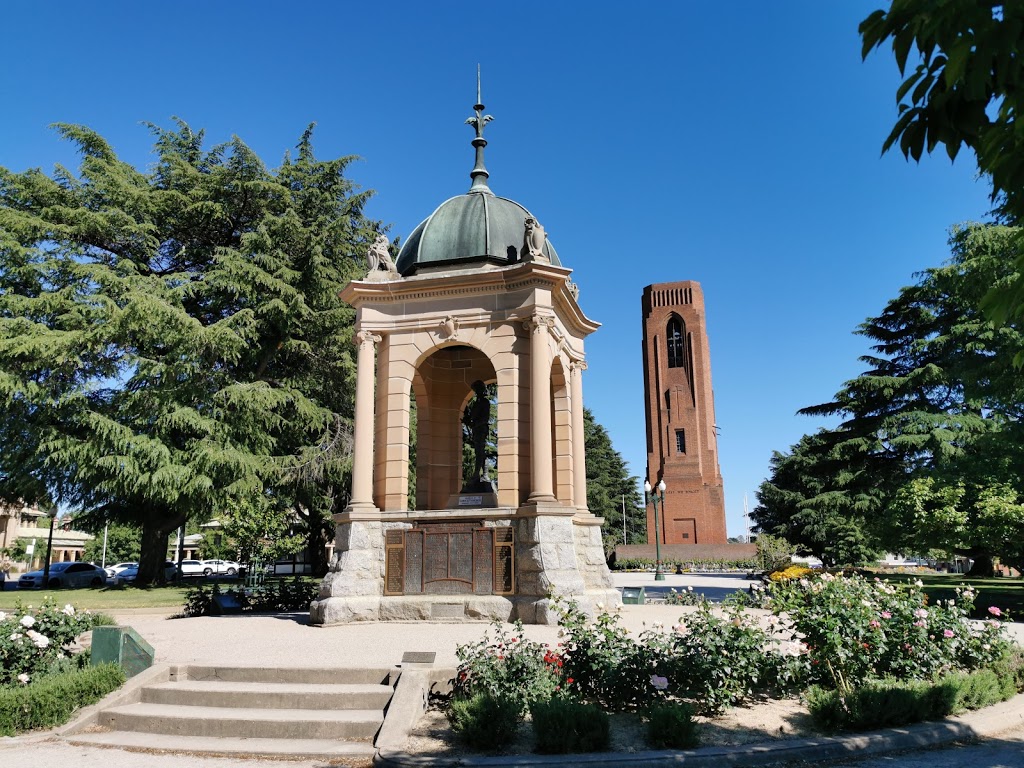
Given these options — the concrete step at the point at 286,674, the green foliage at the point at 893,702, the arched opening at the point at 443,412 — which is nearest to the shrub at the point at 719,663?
the green foliage at the point at 893,702

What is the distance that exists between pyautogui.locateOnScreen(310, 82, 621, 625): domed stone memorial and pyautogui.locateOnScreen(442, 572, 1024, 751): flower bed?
16.1ft

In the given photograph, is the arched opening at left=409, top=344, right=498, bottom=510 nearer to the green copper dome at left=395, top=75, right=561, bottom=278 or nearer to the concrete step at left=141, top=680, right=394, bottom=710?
the green copper dome at left=395, top=75, right=561, bottom=278

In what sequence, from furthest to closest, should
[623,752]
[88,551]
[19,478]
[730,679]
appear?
→ [88,551], [19,478], [730,679], [623,752]

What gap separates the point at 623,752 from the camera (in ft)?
19.6

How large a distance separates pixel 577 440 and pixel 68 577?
1290 inches

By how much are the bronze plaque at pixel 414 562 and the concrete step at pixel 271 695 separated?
5.28 metres

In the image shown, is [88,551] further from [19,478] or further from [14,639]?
[14,639]

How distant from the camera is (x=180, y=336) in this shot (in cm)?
2577

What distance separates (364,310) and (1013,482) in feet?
50.3

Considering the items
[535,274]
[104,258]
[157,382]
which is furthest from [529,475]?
[104,258]

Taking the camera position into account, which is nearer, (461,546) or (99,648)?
(99,648)

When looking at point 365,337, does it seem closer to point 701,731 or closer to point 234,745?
point 234,745

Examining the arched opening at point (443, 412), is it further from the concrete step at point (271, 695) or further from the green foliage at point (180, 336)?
the concrete step at point (271, 695)

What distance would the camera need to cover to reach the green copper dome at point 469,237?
1571 cm
